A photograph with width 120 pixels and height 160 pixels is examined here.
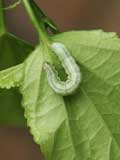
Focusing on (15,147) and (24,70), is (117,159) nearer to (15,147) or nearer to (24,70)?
(24,70)

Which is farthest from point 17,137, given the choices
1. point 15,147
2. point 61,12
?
point 61,12

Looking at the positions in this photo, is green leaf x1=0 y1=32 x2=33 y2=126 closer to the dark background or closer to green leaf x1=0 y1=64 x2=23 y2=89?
green leaf x1=0 y1=64 x2=23 y2=89

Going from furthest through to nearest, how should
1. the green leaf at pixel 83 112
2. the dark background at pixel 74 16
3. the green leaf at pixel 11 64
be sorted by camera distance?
the dark background at pixel 74 16, the green leaf at pixel 11 64, the green leaf at pixel 83 112

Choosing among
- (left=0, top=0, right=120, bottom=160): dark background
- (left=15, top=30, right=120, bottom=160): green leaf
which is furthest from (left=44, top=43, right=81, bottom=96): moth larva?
(left=0, top=0, right=120, bottom=160): dark background

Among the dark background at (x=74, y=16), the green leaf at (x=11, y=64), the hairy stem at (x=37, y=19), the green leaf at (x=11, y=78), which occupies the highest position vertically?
the hairy stem at (x=37, y=19)

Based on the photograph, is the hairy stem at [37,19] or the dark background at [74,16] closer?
the hairy stem at [37,19]

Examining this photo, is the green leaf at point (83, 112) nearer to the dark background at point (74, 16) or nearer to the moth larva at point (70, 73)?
the moth larva at point (70, 73)

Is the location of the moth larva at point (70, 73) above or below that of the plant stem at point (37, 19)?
below

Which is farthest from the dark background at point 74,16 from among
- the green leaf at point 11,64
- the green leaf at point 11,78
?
the green leaf at point 11,78

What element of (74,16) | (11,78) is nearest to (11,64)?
(11,78)
